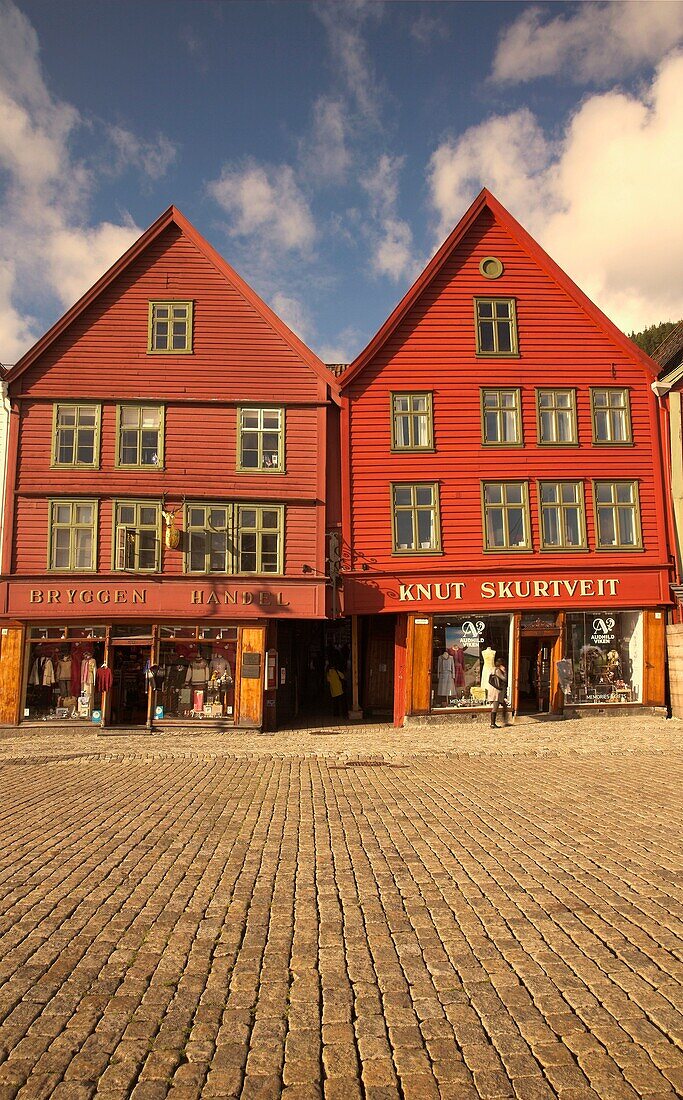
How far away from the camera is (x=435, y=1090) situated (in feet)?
12.5

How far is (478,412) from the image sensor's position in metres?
23.6

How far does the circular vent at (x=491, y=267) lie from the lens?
24.3m

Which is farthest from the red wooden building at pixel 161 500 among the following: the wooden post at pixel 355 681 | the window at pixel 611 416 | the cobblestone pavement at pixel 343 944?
the cobblestone pavement at pixel 343 944

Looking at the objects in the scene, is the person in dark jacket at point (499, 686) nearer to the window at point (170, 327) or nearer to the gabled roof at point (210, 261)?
the gabled roof at point (210, 261)

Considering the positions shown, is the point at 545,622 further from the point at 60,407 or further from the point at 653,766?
the point at 60,407

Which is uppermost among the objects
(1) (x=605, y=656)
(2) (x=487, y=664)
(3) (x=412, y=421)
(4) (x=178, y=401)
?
(4) (x=178, y=401)

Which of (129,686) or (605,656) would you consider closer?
(129,686)

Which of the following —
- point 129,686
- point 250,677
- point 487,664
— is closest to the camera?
point 250,677

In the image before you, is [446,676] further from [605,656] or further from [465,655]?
[605,656]

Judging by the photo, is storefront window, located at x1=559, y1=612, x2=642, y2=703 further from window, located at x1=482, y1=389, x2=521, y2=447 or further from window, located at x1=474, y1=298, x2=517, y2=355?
window, located at x1=474, y1=298, x2=517, y2=355

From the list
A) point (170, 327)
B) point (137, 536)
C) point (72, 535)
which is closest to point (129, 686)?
point (137, 536)

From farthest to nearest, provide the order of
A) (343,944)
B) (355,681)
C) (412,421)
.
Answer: (355,681) < (412,421) < (343,944)

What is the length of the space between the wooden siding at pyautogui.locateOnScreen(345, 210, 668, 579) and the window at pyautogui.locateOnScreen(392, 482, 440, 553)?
0.78 feet

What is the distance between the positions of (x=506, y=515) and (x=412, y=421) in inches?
156
